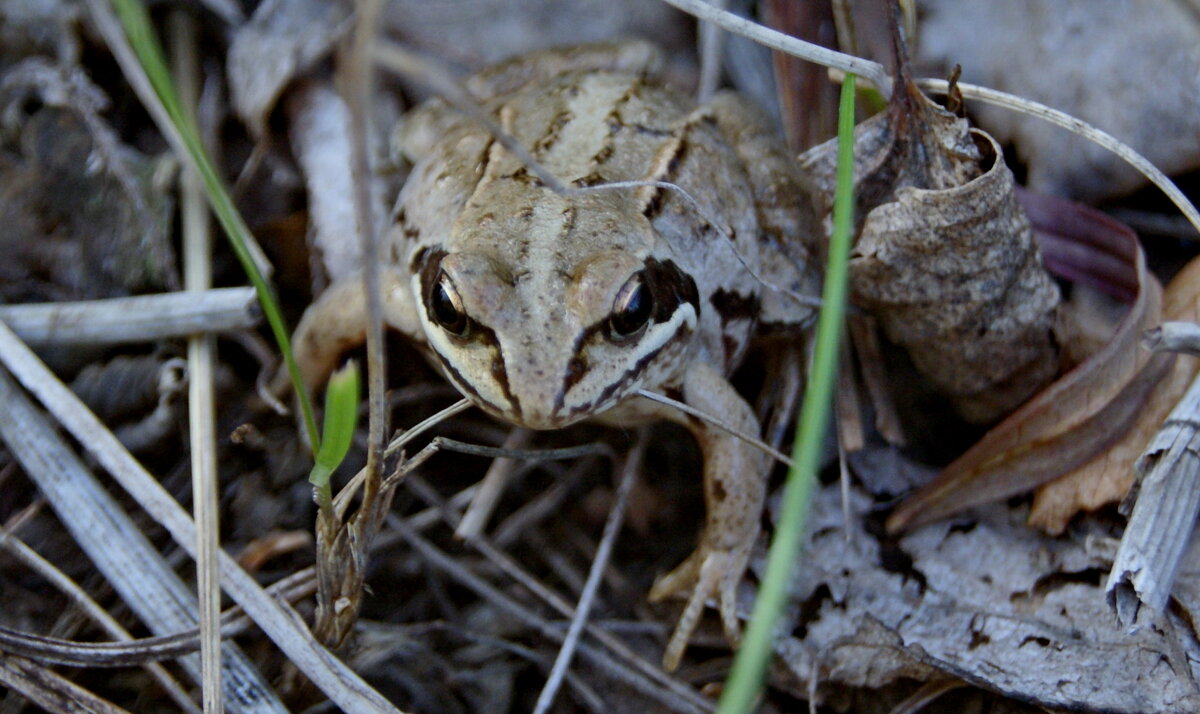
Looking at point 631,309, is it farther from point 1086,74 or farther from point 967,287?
point 1086,74

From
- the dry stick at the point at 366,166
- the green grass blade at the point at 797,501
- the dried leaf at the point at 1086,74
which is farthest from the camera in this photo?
the dried leaf at the point at 1086,74

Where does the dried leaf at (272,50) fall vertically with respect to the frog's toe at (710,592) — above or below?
above

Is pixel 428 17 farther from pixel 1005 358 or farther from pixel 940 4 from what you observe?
pixel 1005 358

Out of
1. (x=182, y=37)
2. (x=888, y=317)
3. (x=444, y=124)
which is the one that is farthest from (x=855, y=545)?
(x=182, y=37)

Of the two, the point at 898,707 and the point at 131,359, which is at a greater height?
the point at 131,359

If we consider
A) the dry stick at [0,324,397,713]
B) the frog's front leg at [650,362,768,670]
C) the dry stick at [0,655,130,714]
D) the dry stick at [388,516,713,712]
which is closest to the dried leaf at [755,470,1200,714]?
the frog's front leg at [650,362,768,670]

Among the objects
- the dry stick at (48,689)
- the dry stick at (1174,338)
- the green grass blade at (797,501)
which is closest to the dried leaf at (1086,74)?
the dry stick at (1174,338)

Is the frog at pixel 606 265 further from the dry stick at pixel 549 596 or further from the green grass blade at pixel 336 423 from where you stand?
the green grass blade at pixel 336 423
